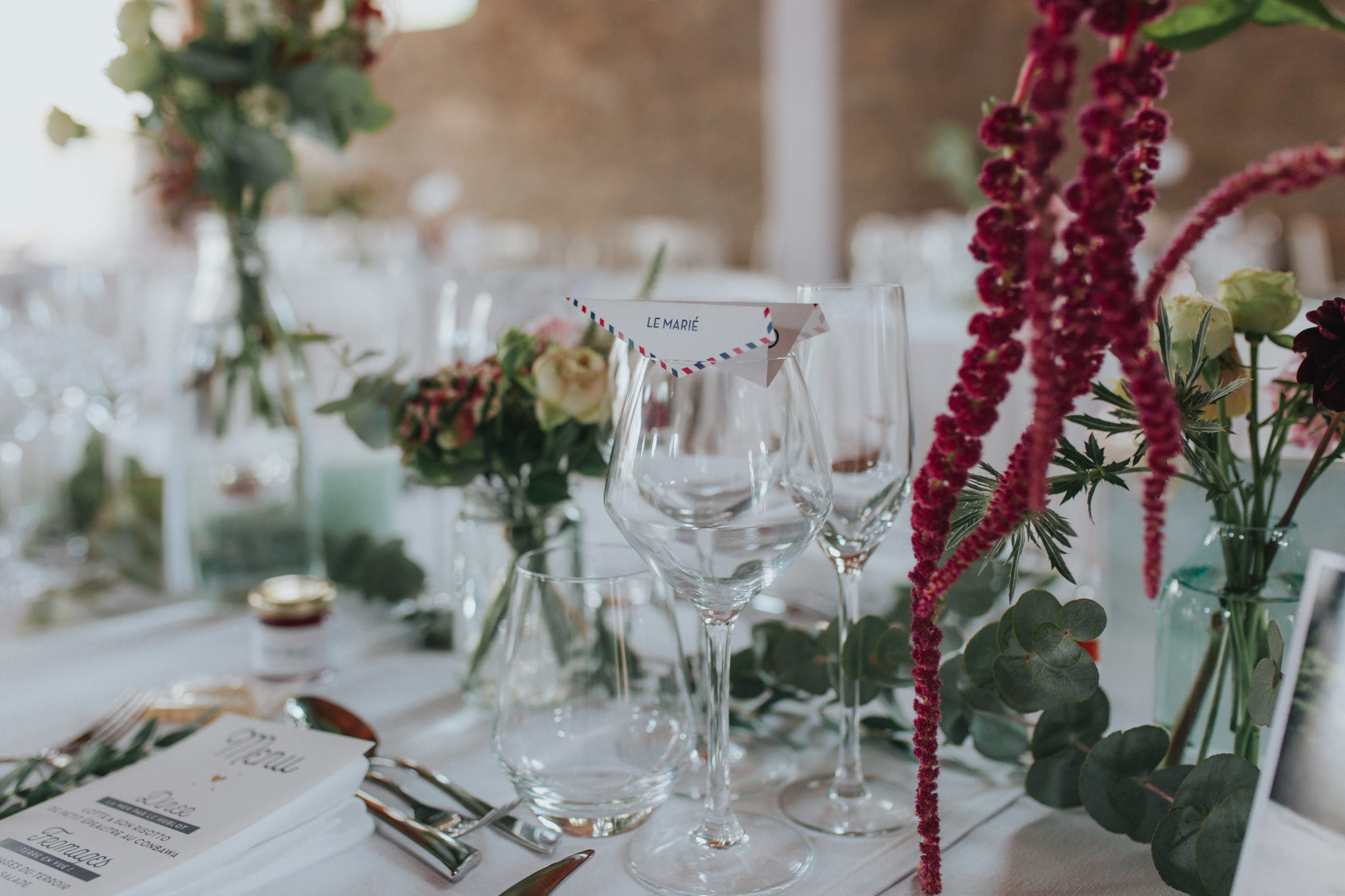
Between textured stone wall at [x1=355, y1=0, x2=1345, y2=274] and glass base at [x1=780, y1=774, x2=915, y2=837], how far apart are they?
537cm

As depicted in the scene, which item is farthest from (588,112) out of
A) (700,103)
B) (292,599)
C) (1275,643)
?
(1275,643)

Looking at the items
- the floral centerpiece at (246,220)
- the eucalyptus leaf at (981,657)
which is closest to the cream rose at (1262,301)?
the eucalyptus leaf at (981,657)

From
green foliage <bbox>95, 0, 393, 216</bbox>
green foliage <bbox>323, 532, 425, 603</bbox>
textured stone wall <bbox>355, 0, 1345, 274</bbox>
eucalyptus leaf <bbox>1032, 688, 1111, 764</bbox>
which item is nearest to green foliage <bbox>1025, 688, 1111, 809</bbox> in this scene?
eucalyptus leaf <bbox>1032, 688, 1111, 764</bbox>

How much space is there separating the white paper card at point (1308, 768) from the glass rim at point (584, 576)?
322 millimetres

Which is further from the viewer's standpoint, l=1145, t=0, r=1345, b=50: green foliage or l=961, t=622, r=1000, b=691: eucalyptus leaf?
l=961, t=622, r=1000, b=691: eucalyptus leaf

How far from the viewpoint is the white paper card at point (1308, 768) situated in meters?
0.43

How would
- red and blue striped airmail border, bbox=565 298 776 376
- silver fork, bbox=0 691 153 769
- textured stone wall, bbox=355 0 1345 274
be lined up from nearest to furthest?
1. red and blue striped airmail border, bbox=565 298 776 376
2. silver fork, bbox=0 691 153 769
3. textured stone wall, bbox=355 0 1345 274

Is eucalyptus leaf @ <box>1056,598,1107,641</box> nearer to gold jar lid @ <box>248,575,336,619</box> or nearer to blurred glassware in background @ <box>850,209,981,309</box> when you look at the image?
gold jar lid @ <box>248,575,336,619</box>

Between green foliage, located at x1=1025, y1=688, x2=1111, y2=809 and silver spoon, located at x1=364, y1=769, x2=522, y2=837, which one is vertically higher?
green foliage, located at x1=1025, y1=688, x2=1111, y2=809

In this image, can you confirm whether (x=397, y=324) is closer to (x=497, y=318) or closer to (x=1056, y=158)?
(x=497, y=318)

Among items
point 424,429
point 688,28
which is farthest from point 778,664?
point 688,28

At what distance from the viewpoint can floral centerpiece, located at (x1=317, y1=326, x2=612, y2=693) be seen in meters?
0.75

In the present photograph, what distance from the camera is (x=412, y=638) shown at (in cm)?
100

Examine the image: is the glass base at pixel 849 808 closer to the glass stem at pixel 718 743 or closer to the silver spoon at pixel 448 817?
the glass stem at pixel 718 743
